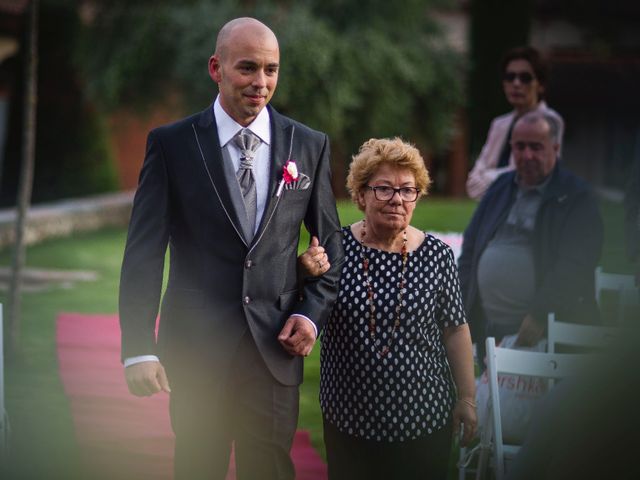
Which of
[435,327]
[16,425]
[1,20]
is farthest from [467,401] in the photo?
[1,20]

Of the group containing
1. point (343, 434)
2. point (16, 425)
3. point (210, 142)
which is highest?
point (210, 142)

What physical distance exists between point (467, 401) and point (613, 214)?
65.9 ft

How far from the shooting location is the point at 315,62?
2114 centimetres

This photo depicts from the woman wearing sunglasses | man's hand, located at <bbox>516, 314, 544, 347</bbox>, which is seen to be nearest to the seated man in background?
man's hand, located at <bbox>516, 314, 544, 347</bbox>

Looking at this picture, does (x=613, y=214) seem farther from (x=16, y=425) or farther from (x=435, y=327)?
(x=435, y=327)

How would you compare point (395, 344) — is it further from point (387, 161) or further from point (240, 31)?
point (240, 31)

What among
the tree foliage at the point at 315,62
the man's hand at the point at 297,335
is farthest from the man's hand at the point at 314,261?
the tree foliage at the point at 315,62

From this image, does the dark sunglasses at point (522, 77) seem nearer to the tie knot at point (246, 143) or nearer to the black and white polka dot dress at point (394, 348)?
the black and white polka dot dress at point (394, 348)

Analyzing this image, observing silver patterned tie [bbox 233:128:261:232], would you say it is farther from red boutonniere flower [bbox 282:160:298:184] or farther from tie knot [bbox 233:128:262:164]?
red boutonniere flower [bbox 282:160:298:184]

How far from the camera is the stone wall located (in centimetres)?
1611

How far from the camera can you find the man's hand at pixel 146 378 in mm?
3592

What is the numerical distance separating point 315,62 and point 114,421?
15.0 meters

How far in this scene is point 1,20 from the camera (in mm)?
19922

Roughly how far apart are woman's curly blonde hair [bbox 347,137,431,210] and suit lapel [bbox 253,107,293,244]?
383mm
